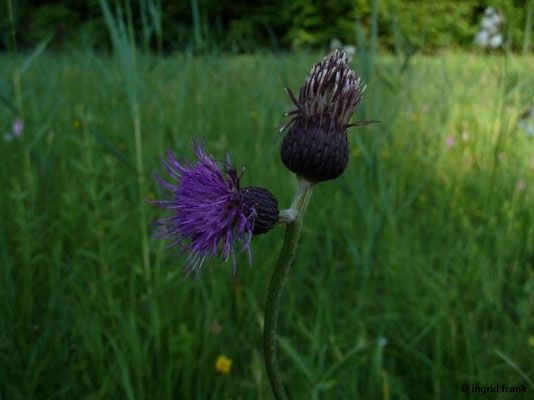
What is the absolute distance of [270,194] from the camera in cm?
59

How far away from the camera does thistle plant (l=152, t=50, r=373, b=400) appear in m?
0.56

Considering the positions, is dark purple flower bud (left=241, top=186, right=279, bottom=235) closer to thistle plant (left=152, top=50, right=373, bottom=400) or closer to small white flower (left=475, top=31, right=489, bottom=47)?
thistle plant (left=152, top=50, right=373, bottom=400)

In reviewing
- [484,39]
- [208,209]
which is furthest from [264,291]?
[484,39]

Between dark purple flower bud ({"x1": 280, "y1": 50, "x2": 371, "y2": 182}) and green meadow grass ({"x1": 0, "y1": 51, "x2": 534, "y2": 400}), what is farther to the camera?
green meadow grass ({"x1": 0, "y1": 51, "x2": 534, "y2": 400})

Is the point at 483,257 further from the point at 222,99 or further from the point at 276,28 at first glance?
the point at 276,28

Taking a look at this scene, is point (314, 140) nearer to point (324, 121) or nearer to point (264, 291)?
point (324, 121)

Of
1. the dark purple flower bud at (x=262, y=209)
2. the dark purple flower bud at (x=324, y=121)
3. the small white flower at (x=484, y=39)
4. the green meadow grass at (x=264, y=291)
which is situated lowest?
the green meadow grass at (x=264, y=291)

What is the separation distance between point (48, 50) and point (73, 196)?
665 cm

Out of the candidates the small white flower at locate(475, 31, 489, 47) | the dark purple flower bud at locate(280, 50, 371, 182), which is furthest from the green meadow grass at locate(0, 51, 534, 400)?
the dark purple flower bud at locate(280, 50, 371, 182)

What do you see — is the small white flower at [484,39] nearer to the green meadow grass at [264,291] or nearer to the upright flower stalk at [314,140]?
the green meadow grass at [264,291]

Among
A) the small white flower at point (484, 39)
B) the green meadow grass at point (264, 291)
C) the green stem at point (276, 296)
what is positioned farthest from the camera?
the small white flower at point (484, 39)

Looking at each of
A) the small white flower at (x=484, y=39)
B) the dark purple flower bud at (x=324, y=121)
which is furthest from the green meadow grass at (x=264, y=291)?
the dark purple flower bud at (x=324, y=121)

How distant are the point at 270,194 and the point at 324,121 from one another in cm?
11

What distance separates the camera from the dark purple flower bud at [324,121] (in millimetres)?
581
